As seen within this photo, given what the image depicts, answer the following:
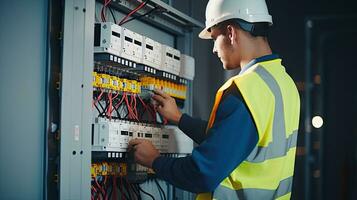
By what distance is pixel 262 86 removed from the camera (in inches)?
87.7

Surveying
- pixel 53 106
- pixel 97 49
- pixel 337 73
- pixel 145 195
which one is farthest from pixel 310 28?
pixel 53 106

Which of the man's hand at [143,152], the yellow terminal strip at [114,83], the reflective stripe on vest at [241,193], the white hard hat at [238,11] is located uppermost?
the white hard hat at [238,11]

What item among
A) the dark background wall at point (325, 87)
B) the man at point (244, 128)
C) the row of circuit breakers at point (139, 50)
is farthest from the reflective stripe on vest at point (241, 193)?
the dark background wall at point (325, 87)

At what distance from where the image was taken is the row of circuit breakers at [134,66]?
246 centimetres

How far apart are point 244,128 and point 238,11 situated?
0.57 meters

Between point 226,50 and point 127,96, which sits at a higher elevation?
point 226,50

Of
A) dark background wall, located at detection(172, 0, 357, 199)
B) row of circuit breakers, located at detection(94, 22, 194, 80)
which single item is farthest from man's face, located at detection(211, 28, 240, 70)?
dark background wall, located at detection(172, 0, 357, 199)

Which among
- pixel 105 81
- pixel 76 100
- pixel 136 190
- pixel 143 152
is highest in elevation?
pixel 105 81

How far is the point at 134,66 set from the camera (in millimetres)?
2705

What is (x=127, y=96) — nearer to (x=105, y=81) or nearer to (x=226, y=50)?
(x=105, y=81)

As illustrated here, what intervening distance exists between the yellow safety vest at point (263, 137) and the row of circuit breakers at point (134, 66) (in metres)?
0.46

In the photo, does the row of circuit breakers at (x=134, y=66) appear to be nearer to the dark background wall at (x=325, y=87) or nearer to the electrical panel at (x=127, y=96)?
the electrical panel at (x=127, y=96)

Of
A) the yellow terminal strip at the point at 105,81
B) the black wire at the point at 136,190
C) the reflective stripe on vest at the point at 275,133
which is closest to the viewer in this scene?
the reflective stripe on vest at the point at 275,133

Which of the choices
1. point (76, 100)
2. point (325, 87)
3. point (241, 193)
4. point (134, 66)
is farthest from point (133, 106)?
point (325, 87)
